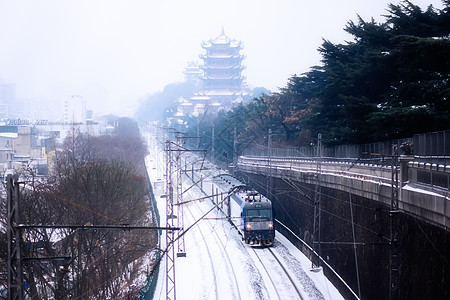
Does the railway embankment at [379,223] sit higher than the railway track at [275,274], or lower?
higher

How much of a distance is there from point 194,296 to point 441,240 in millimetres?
12226

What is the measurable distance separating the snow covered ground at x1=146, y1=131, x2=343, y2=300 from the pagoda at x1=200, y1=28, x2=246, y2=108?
118729mm

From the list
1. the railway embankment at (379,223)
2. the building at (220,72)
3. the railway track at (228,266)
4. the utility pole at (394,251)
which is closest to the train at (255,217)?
the railway track at (228,266)

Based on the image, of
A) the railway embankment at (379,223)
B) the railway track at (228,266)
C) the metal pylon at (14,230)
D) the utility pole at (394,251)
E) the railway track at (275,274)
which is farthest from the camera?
the railway track at (228,266)

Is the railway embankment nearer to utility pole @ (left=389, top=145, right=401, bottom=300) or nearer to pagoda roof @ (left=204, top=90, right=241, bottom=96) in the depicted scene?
utility pole @ (left=389, top=145, right=401, bottom=300)

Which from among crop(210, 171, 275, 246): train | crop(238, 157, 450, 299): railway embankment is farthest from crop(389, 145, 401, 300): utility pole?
crop(210, 171, 275, 246): train

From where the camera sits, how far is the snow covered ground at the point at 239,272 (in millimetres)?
23094

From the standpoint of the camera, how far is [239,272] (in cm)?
2659

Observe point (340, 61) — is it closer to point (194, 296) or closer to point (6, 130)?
point (194, 296)

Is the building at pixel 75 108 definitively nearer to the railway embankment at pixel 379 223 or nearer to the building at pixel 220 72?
the building at pixel 220 72

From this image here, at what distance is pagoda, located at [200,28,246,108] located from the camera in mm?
153875

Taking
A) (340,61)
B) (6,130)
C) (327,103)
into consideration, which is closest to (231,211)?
(327,103)

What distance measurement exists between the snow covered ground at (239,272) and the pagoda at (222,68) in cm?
11873

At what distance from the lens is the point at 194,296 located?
23.3 m
